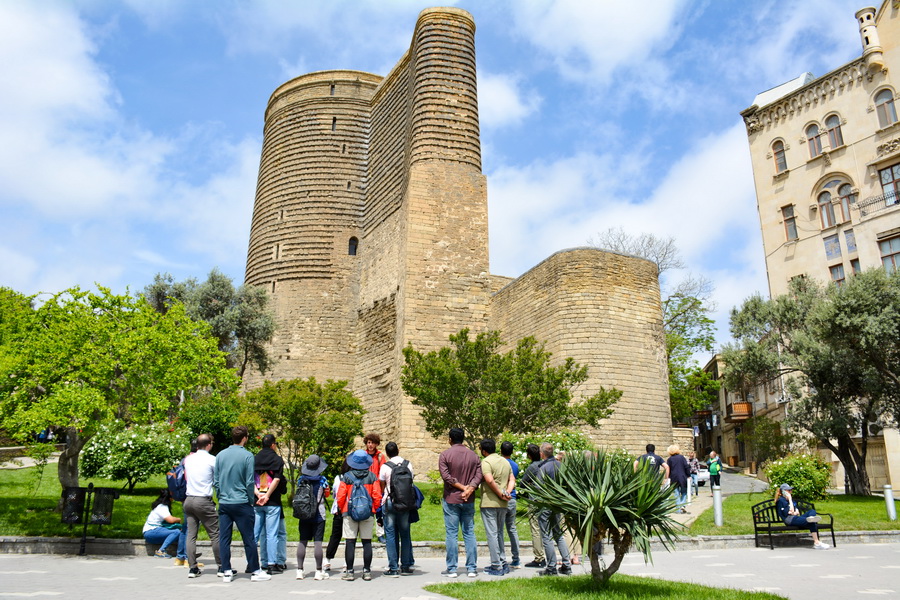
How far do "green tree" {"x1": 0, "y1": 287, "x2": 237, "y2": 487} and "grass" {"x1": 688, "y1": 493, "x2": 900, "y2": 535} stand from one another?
7.96m

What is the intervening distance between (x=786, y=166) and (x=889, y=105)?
14.7ft

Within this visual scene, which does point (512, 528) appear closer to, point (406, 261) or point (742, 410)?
point (406, 261)

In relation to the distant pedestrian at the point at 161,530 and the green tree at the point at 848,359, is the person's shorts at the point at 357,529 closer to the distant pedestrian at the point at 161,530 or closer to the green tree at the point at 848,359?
the distant pedestrian at the point at 161,530

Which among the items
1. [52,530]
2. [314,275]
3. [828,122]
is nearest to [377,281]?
[314,275]

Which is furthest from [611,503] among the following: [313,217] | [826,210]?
[826,210]

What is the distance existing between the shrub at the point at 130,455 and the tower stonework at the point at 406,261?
7310 millimetres

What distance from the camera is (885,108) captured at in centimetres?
2669

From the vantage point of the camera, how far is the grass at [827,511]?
33.6 ft

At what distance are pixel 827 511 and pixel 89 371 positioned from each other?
12.3 metres

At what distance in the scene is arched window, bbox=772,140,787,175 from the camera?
99.3 feet

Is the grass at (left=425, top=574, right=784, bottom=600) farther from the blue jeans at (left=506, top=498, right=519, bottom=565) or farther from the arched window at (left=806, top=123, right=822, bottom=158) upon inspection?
the arched window at (left=806, top=123, right=822, bottom=158)

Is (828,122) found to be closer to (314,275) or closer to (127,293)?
(314,275)

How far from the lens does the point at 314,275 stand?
27359 mm

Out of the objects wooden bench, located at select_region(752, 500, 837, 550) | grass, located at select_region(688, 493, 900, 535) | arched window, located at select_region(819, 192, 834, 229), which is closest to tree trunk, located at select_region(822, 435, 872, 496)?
grass, located at select_region(688, 493, 900, 535)
